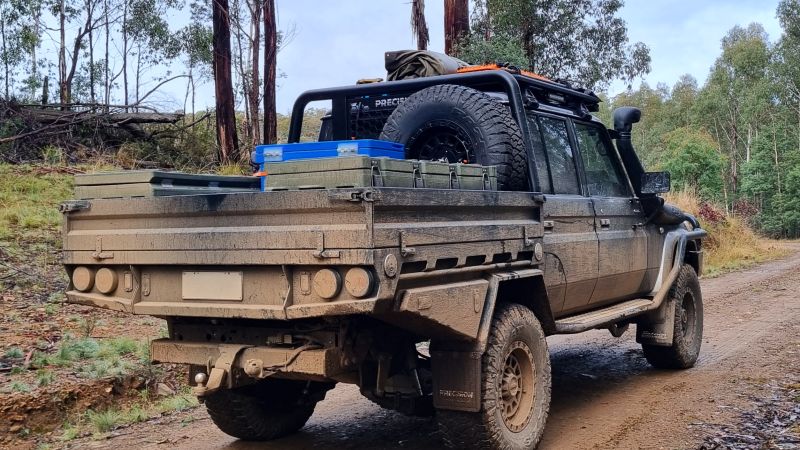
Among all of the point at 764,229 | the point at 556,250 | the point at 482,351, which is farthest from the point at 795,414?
the point at 764,229

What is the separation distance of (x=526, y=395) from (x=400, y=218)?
1586mm

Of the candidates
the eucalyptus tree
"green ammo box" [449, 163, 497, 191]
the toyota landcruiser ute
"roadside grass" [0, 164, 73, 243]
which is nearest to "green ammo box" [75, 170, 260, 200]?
the toyota landcruiser ute

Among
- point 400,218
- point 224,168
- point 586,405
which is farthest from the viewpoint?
point 224,168

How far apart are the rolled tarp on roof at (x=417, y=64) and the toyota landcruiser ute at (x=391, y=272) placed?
1.28 feet

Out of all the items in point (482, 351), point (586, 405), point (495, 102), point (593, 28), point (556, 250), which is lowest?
point (586, 405)

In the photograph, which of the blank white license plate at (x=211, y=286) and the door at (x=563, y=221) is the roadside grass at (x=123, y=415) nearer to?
the blank white license plate at (x=211, y=286)

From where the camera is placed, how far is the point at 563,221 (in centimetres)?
524

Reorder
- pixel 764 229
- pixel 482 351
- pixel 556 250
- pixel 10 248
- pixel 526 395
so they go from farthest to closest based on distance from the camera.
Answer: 1. pixel 764 229
2. pixel 10 248
3. pixel 556 250
4. pixel 526 395
5. pixel 482 351

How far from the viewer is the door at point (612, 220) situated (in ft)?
19.3

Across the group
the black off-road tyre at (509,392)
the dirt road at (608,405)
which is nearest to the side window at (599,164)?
the dirt road at (608,405)

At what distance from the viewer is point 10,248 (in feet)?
30.5

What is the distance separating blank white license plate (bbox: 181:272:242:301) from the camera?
150 inches

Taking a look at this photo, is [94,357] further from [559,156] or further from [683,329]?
[683,329]

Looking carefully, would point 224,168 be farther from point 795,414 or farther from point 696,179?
point 696,179
